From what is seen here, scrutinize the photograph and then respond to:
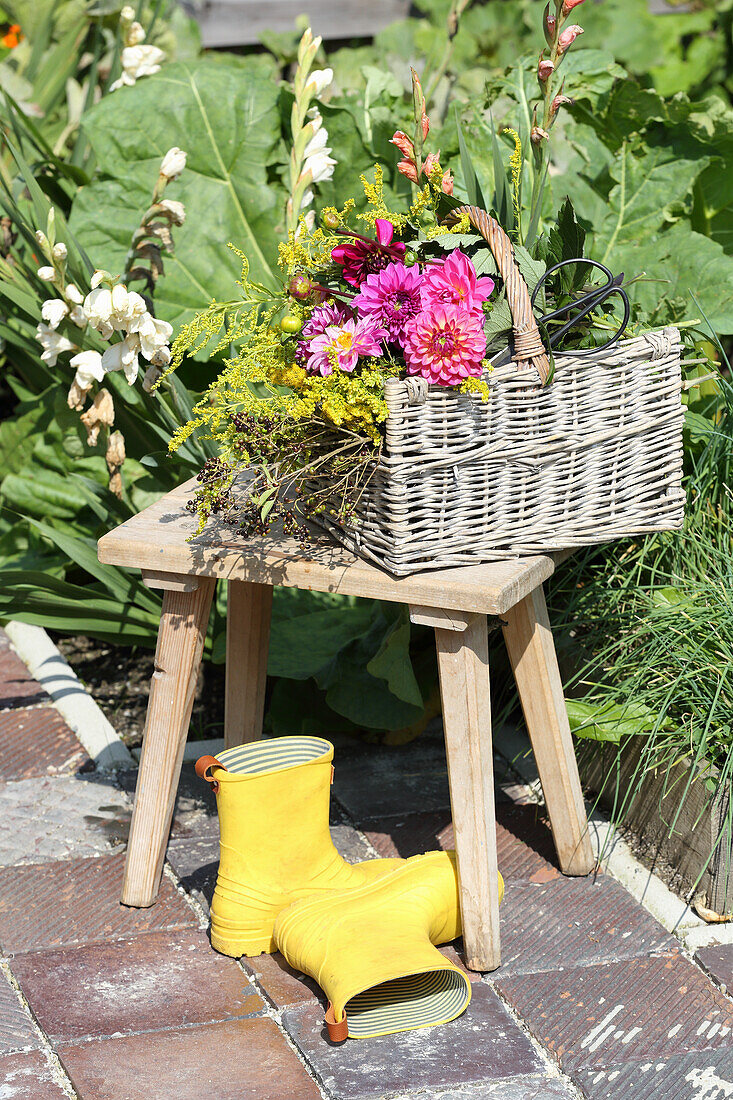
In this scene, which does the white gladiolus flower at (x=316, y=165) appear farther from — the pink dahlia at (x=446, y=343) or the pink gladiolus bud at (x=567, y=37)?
the pink dahlia at (x=446, y=343)

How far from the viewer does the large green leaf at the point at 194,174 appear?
297 cm

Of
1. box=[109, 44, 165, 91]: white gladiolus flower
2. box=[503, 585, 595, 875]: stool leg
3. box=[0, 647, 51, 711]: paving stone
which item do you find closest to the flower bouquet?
box=[503, 585, 595, 875]: stool leg

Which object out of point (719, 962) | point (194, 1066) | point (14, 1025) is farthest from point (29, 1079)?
point (719, 962)

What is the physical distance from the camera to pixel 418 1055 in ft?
5.49

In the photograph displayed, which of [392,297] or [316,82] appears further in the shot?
[316,82]

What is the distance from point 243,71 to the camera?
122 inches

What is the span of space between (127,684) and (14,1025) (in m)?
→ 1.16

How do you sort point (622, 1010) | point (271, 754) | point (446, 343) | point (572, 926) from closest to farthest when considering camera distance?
point (446, 343) < point (622, 1010) < point (271, 754) < point (572, 926)

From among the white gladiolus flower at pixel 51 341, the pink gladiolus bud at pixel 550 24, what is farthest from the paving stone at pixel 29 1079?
the pink gladiolus bud at pixel 550 24

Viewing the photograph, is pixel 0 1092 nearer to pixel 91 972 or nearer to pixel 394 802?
pixel 91 972

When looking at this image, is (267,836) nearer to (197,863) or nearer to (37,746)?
(197,863)

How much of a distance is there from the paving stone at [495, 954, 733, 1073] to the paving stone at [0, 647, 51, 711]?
1368mm

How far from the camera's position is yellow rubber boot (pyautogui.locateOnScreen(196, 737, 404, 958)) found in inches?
70.9

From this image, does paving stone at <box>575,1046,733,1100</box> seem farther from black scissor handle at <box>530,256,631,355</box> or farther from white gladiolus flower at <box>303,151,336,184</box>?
white gladiolus flower at <box>303,151,336,184</box>
